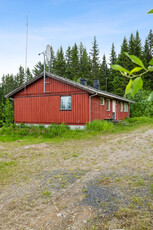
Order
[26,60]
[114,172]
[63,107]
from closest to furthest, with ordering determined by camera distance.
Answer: [114,172] < [26,60] < [63,107]

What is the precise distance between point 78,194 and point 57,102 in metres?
12.2

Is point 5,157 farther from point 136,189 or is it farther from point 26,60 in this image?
point 26,60

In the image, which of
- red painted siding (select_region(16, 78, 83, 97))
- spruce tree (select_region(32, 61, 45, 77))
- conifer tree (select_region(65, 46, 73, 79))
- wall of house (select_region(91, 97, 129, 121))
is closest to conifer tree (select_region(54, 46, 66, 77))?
conifer tree (select_region(65, 46, 73, 79))

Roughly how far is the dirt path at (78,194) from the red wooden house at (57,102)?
842 cm

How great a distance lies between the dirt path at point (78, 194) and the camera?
272cm

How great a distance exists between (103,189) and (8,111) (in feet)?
57.9

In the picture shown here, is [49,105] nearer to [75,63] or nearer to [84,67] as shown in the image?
[84,67]

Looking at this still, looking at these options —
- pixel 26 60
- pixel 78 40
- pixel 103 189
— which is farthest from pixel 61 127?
pixel 78 40

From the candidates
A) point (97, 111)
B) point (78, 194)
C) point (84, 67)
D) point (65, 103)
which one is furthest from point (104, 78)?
point (78, 194)

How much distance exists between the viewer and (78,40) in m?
47.9

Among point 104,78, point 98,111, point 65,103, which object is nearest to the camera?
point 65,103

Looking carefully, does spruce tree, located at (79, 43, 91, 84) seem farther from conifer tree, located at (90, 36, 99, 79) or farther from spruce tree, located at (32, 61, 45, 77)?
spruce tree, located at (32, 61, 45, 77)

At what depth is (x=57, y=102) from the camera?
15.4 meters

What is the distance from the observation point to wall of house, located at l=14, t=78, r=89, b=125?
14500 mm
